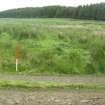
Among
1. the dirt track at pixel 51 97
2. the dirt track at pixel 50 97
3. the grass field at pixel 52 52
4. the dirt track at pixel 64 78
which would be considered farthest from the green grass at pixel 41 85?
the grass field at pixel 52 52

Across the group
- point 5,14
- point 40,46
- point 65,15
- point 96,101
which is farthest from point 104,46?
point 5,14

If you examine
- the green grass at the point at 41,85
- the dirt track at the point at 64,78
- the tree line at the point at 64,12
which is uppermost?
the green grass at the point at 41,85

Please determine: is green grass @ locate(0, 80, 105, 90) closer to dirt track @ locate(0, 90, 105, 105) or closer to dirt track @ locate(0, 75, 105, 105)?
dirt track @ locate(0, 75, 105, 105)

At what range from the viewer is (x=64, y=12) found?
259 feet

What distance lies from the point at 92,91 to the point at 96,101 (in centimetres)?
168

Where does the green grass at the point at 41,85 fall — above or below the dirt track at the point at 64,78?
above

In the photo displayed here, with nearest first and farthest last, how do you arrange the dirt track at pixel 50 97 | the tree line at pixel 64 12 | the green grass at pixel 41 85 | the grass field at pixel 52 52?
the dirt track at pixel 50 97 → the green grass at pixel 41 85 → the grass field at pixel 52 52 → the tree line at pixel 64 12

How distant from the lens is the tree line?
73.1 meters

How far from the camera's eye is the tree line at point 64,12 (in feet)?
240

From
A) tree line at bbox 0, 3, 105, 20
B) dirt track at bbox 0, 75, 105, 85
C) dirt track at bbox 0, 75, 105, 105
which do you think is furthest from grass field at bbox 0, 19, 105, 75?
tree line at bbox 0, 3, 105, 20

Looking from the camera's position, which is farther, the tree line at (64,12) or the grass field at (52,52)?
the tree line at (64,12)

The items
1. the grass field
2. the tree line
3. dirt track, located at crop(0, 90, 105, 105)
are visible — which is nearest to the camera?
dirt track, located at crop(0, 90, 105, 105)

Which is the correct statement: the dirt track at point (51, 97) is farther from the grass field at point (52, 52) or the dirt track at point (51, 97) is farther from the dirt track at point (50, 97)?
the grass field at point (52, 52)

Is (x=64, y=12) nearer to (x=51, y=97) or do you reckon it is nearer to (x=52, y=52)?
(x=52, y=52)
